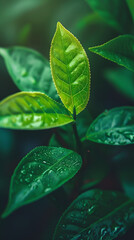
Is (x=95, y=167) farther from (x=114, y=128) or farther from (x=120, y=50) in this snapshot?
(x=120, y=50)

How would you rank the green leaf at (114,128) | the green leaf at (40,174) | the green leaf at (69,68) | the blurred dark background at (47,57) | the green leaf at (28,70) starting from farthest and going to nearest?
the blurred dark background at (47,57) → the green leaf at (28,70) → the green leaf at (114,128) → the green leaf at (69,68) → the green leaf at (40,174)

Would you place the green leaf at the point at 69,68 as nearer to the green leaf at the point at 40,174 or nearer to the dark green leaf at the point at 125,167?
the green leaf at the point at 40,174

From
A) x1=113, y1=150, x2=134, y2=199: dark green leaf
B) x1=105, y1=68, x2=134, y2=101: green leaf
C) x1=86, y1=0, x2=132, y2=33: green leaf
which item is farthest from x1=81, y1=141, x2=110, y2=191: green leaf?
x1=86, y1=0, x2=132, y2=33: green leaf

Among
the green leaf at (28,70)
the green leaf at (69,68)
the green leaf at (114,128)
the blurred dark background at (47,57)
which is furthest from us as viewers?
the blurred dark background at (47,57)

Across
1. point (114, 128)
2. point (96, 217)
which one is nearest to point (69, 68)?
Result: point (114, 128)

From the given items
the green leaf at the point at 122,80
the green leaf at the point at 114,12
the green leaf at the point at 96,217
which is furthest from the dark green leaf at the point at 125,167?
the green leaf at the point at 114,12

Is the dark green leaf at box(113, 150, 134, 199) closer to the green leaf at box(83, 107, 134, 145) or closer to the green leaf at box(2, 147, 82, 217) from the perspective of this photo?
the green leaf at box(83, 107, 134, 145)

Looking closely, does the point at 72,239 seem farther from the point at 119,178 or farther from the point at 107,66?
the point at 107,66
